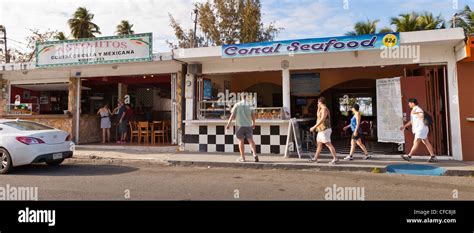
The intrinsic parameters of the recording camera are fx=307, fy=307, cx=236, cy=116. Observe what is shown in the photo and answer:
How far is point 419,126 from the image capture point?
281 inches

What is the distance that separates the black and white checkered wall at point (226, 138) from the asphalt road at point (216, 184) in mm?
1830

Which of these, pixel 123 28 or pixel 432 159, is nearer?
pixel 432 159

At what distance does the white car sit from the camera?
21.0 ft

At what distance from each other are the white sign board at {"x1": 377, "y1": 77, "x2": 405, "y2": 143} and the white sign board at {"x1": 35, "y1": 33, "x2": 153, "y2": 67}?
660 cm

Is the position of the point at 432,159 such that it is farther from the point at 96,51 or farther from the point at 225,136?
the point at 96,51

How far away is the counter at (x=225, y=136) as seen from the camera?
8570 mm

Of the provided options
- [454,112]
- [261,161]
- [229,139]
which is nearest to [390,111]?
[454,112]

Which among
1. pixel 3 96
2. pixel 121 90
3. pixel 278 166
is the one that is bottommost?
pixel 278 166

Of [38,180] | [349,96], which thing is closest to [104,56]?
[38,180]

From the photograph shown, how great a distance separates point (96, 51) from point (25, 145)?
395 cm

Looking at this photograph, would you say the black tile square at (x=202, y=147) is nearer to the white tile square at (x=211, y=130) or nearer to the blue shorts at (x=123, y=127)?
the white tile square at (x=211, y=130)

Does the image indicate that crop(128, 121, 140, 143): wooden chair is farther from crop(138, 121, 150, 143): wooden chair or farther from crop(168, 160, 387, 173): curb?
crop(168, 160, 387, 173): curb

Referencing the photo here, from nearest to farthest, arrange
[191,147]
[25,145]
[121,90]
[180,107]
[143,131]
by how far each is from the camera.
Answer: [25,145], [191,147], [180,107], [143,131], [121,90]
